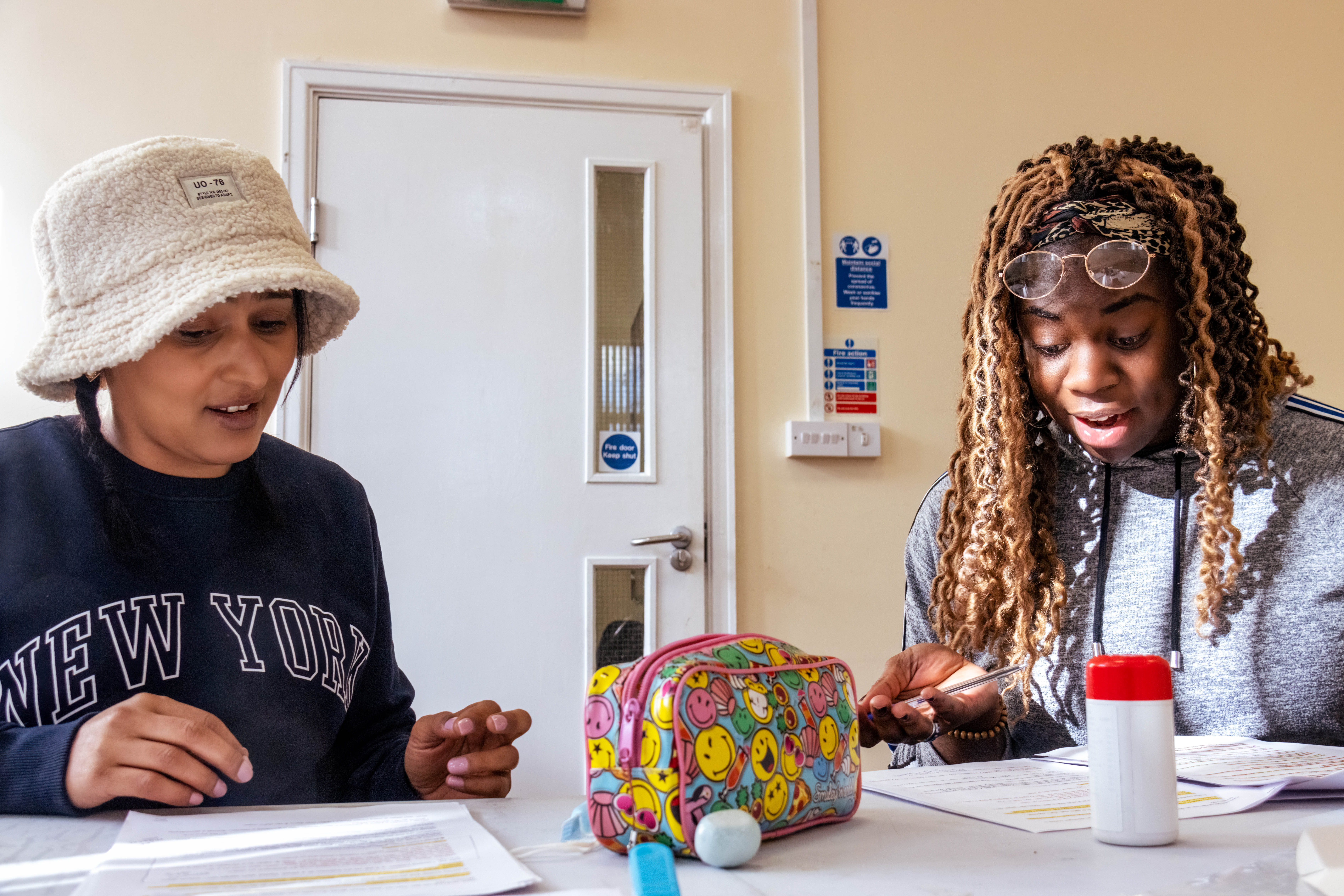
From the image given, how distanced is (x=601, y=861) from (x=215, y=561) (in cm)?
64

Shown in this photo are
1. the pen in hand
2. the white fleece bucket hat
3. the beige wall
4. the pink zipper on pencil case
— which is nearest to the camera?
the pink zipper on pencil case

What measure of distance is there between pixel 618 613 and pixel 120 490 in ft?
4.84

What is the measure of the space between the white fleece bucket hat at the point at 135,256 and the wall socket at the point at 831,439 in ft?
5.35

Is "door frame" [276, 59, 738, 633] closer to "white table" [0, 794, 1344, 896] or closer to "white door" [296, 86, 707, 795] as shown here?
"white door" [296, 86, 707, 795]

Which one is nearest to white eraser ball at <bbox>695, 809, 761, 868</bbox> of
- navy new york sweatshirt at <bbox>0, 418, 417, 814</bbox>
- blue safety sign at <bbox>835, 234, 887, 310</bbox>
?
navy new york sweatshirt at <bbox>0, 418, 417, 814</bbox>

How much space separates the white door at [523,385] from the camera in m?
2.44

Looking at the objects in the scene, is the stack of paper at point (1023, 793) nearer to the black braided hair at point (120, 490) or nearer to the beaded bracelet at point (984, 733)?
the beaded bracelet at point (984, 733)

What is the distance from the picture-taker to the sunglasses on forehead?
1232 mm

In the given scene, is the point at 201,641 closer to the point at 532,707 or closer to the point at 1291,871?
the point at 1291,871

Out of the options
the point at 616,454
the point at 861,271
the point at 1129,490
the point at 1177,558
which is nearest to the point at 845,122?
the point at 861,271

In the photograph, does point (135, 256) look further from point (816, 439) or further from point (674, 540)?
point (816, 439)

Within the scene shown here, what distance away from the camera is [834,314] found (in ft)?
8.67

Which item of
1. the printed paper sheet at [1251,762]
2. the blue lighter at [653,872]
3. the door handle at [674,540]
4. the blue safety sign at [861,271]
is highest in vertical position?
the blue safety sign at [861,271]

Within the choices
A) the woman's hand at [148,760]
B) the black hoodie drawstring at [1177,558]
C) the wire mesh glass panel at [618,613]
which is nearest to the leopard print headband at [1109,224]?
the black hoodie drawstring at [1177,558]
